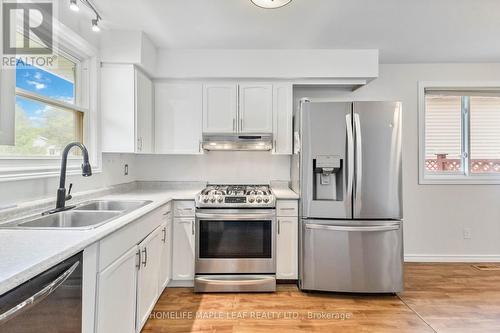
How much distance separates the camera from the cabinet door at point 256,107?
10.1ft

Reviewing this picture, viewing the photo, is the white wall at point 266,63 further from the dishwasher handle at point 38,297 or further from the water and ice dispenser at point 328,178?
the dishwasher handle at point 38,297

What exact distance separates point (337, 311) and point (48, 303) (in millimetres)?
2095

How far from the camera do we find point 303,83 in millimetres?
3096

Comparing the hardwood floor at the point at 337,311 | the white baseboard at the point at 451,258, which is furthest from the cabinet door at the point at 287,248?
the white baseboard at the point at 451,258

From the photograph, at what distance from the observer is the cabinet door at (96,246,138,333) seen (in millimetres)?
1401

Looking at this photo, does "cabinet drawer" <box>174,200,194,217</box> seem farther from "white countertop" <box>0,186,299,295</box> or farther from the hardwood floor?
"white countertop" <box>0,186,299,295</box>

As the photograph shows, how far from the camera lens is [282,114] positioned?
309 centimetres

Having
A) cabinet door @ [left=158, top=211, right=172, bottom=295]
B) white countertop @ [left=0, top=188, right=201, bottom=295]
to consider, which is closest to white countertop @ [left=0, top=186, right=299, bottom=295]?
white countertop @ [left=0, top=188, right=201, bottom=295]

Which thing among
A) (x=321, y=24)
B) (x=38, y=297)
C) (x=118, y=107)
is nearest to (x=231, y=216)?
(x=118, y=107)

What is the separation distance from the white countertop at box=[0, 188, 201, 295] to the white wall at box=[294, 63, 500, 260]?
9.21 feet

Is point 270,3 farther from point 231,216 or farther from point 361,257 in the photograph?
point 361,257

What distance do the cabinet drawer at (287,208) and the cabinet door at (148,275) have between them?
1.12 metres

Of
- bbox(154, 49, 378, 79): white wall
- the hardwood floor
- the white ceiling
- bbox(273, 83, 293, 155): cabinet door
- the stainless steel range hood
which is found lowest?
the hardwood floor

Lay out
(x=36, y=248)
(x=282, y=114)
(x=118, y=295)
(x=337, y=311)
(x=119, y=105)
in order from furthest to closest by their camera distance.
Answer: (x=282, y=114) < (x=119, y=105) < (x=337, y=311) < (x=118, y=295) < (x=36, y=248)
